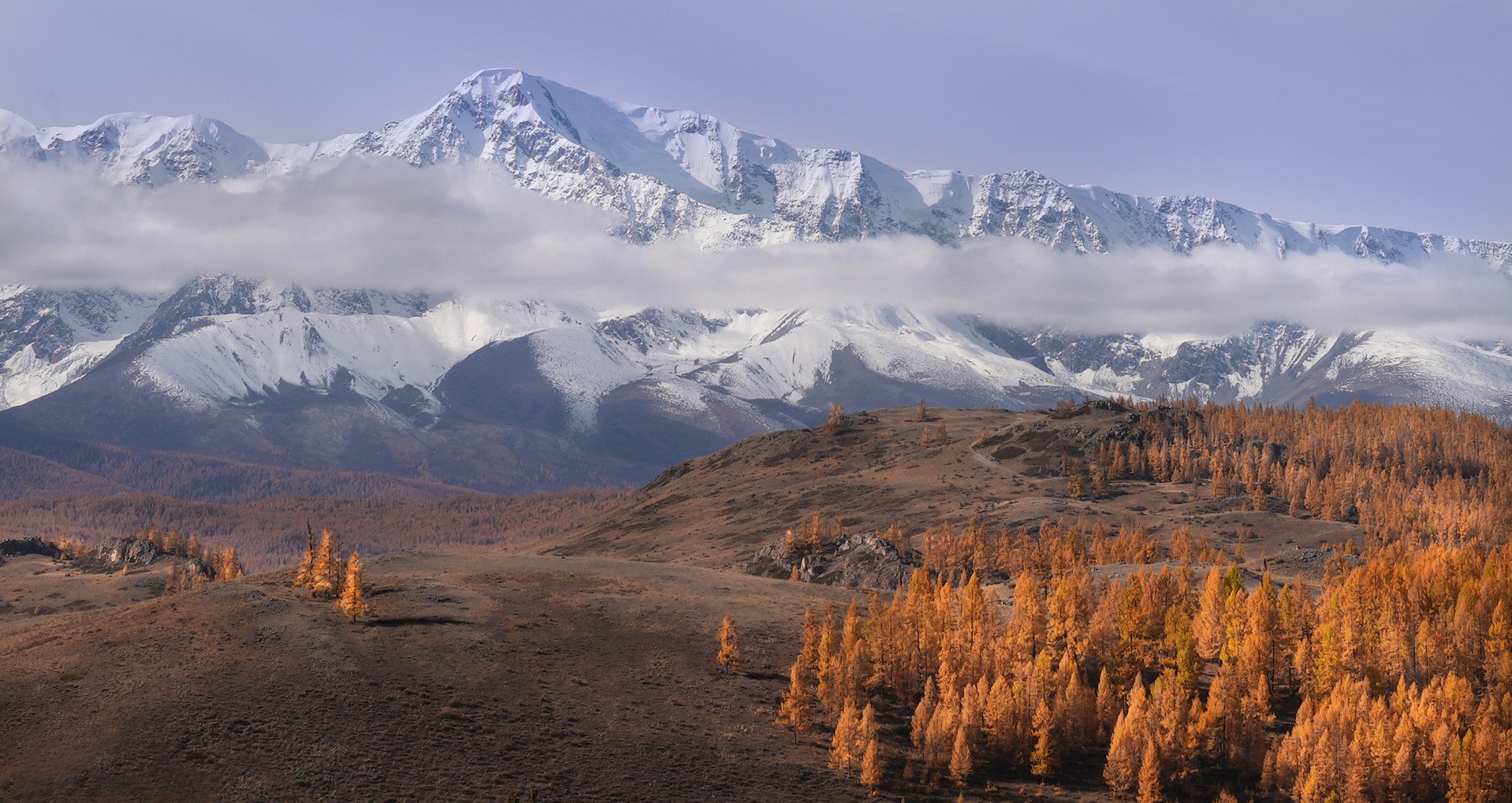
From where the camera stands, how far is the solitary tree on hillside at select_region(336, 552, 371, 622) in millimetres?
120812

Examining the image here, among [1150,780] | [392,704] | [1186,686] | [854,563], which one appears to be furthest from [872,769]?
[854,563]

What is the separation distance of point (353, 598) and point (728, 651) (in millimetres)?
37171

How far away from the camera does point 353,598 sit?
398ft

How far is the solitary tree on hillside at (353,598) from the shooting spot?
396 ft

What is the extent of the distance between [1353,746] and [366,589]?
96.1 metres

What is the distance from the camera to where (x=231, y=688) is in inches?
3962

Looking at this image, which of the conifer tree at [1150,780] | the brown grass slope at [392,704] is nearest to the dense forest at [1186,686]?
the conifer tree at [1150,780]

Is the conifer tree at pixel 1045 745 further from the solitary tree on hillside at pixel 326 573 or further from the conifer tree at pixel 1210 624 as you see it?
the solitary tree on hillside at pixel 326 573

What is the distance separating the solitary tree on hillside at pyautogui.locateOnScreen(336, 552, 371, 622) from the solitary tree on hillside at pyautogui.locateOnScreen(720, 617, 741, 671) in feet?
Answer: 115

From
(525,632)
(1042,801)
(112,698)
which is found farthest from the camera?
(525,632)

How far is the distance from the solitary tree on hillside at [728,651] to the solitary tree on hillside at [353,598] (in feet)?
115

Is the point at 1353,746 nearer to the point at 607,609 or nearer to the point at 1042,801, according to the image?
the point at 1042,801

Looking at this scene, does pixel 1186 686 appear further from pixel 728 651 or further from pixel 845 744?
pixel 728 651

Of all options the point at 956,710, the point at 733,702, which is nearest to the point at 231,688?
the point at 733,702
